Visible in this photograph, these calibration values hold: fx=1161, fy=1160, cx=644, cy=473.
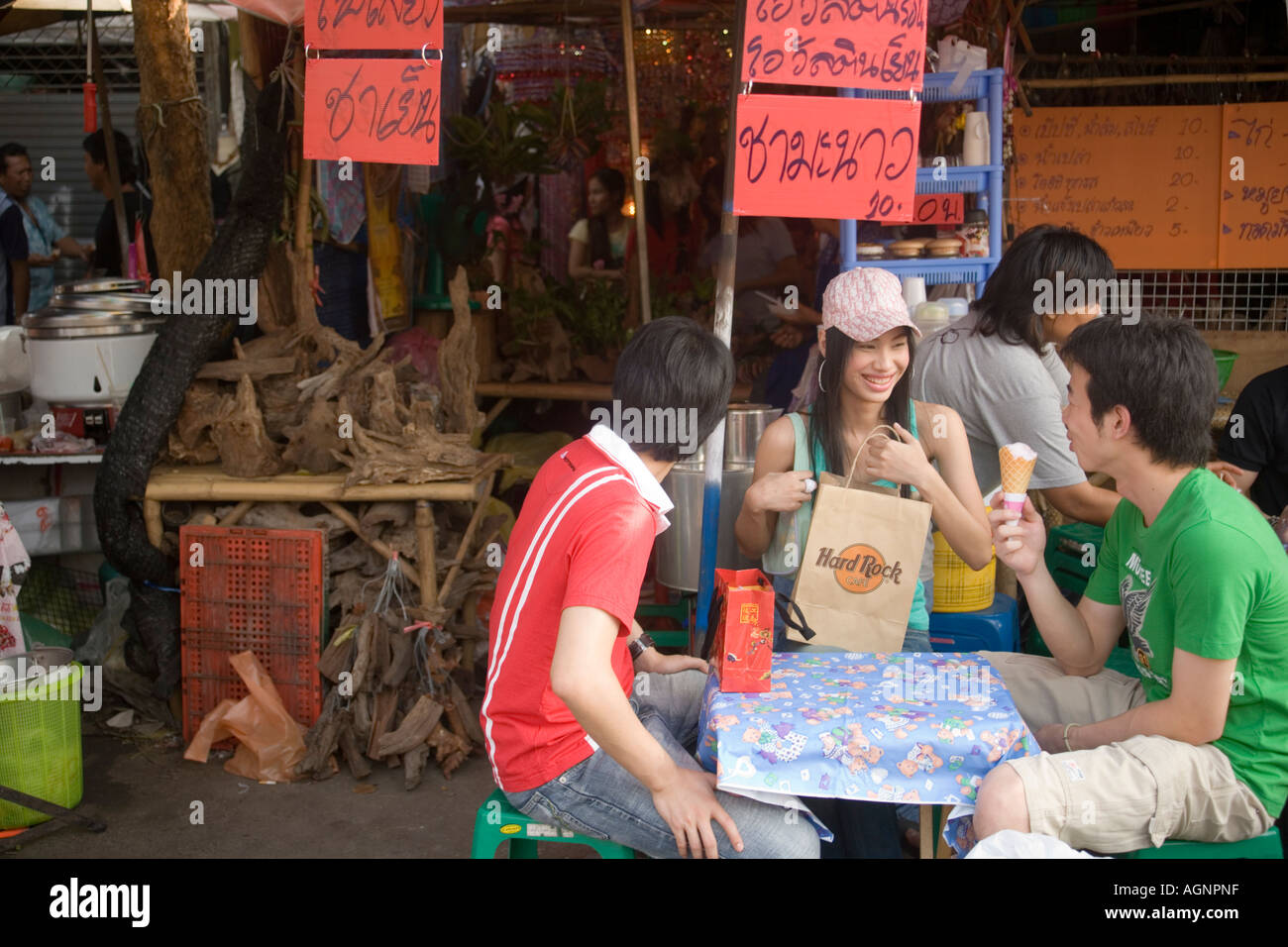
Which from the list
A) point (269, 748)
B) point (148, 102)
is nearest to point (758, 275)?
point (148, 102)

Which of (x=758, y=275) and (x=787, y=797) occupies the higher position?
(x=758, y=275)

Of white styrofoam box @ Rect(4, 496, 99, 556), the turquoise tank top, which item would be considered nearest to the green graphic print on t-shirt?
the turquoise tank top

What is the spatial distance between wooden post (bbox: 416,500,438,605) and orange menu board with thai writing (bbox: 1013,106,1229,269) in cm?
375

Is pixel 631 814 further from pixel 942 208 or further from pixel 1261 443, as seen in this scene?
pixel 942 208

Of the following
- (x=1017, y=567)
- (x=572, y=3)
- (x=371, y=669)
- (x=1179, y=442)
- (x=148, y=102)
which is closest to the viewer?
(x=1179, y=442)

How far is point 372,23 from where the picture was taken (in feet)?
11.8

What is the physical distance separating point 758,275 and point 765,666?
4.58m

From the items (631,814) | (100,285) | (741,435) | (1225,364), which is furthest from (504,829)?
(1225,364)

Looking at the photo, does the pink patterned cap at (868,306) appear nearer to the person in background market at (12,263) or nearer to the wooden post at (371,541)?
the wooden post at (371,541)

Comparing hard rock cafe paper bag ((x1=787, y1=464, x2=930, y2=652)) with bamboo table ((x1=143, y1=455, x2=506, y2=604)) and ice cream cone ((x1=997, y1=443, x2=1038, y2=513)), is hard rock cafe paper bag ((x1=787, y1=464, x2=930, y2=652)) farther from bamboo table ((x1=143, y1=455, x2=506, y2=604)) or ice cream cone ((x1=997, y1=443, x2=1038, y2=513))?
bamboo table ((x1=143, y1=455, x2=506, y2=604))

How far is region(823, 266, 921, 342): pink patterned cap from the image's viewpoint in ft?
9.45

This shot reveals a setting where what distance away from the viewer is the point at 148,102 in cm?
489

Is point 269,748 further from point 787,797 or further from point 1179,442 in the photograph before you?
point 1179,442

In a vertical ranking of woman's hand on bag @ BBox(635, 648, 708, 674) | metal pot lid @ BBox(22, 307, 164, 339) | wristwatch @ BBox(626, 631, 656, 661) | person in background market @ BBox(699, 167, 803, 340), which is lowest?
woman's hand on bag @ BBox(635, 648, 708, 674)
